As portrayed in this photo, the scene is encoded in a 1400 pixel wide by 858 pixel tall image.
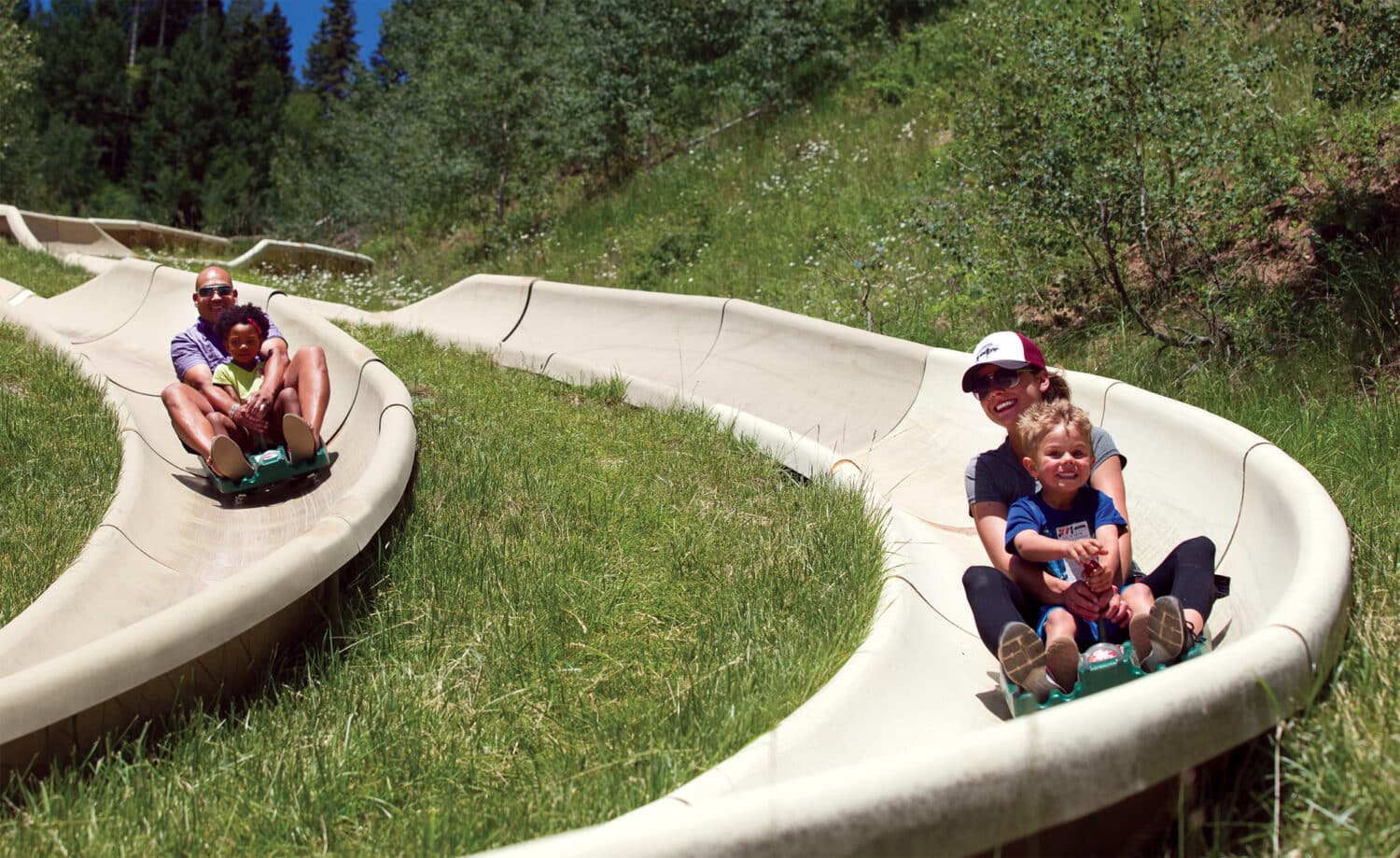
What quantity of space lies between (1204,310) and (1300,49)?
1.64 metres

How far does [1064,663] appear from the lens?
126 inches

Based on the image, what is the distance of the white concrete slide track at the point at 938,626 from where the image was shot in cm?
201

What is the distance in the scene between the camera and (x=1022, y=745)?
2.07 metres

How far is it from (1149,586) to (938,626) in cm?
86

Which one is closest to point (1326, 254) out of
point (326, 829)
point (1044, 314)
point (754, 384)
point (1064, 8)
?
point (1044, 314)

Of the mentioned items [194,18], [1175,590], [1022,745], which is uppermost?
[1022,745]

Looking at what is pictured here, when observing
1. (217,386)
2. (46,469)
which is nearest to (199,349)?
(217,386)

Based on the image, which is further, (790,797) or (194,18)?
(194,18)

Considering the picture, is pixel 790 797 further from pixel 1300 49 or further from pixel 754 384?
pixel 1300 49

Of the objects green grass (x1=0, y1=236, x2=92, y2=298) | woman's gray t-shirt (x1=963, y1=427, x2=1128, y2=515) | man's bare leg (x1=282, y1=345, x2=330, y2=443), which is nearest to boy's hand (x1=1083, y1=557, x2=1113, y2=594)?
woman's gray t-shirt (x1=963, y1=427, x2=1128, y2=515)

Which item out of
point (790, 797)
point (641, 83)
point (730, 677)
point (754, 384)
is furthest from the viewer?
point (641, 83)

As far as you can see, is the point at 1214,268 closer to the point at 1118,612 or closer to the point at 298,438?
the point at 1118,612

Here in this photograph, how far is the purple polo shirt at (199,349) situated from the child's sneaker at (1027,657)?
173 inches

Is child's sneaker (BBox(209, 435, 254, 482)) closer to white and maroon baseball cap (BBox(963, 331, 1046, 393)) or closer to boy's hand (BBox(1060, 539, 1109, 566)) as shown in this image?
white and maroon baseball cap (BBox(963, 331, 1046, 393))
